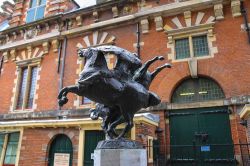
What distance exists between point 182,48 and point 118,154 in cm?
776

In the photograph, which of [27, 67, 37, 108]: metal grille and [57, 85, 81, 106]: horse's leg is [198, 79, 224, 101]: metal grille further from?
[27, 67, 37, 108]: metal grille

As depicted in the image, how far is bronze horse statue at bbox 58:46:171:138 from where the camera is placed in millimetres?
3516

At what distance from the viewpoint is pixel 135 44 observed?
11.4 meters

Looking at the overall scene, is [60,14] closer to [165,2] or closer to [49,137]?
[165,2]

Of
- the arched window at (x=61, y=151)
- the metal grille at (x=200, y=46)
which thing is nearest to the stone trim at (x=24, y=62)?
the arched window at (x=61, y=151)

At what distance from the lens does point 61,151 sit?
424 inches

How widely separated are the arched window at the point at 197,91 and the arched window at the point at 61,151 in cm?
486

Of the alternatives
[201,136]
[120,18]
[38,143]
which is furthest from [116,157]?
[120,18]

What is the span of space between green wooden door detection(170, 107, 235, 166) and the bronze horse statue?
496 cm

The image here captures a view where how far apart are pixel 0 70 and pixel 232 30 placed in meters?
12.8

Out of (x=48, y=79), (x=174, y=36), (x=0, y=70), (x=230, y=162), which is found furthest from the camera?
(x=0, y=70)

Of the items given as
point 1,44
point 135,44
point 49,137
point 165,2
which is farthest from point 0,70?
point 165,2

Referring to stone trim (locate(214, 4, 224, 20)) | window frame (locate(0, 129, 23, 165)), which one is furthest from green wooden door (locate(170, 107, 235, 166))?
window frame (locate(0, 129, 23, 165))

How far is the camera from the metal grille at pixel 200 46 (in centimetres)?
1017
